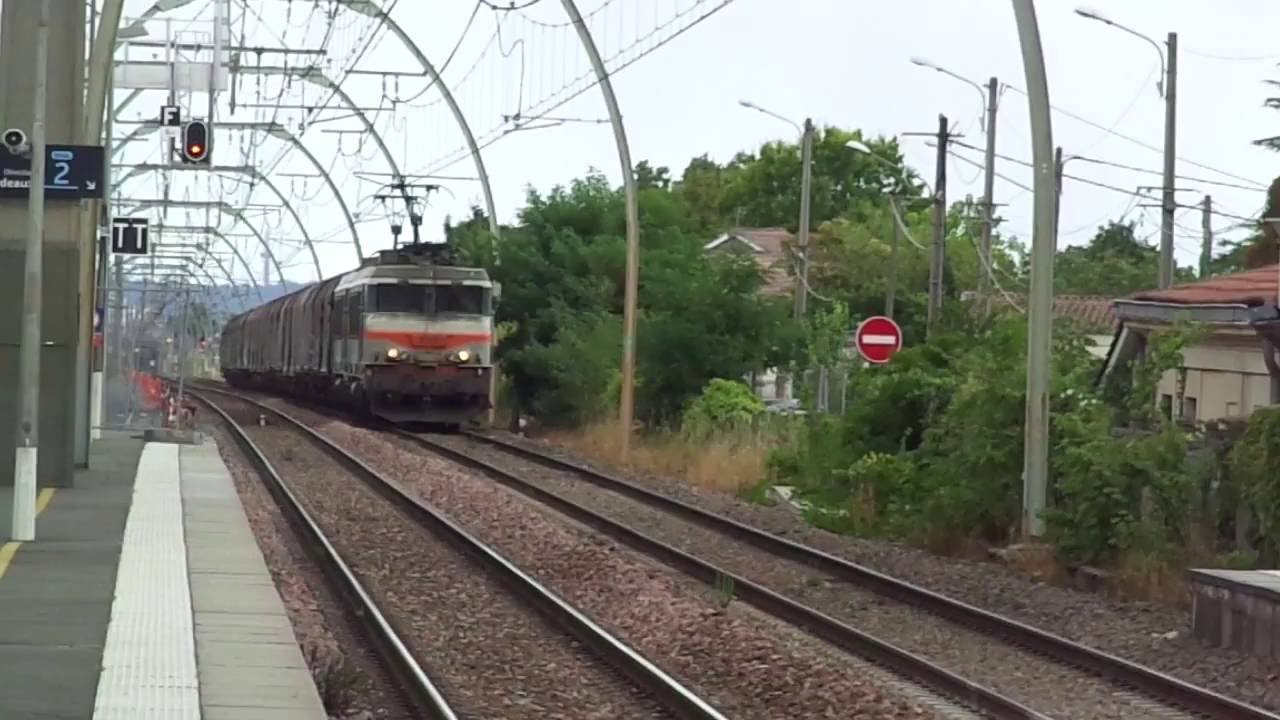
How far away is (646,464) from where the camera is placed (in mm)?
36594

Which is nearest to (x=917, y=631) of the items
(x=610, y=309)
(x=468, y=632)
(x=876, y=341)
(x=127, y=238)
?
(x=468, y=632)

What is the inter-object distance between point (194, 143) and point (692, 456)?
10279mm

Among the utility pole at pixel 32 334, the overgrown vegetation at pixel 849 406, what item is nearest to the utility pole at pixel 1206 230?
A: the overgrown vegetation at pixel 849 406

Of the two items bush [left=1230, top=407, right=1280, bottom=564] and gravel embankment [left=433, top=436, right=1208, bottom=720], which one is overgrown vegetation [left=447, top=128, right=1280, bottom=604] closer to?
bush [left=1230, top=407, right=1280, bottom=564]

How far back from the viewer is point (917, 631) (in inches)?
635

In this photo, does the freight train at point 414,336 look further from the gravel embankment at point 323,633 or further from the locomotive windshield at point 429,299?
the gravel embankment at point 323,633

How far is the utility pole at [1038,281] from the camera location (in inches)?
823

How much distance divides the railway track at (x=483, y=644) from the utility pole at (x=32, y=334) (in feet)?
9.02

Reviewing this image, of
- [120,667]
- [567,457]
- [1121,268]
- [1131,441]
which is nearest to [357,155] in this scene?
[567,457]

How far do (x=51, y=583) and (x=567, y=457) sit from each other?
22.5m

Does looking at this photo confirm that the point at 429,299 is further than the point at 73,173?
Yes

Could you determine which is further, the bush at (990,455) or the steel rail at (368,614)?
the bush at (990,455)

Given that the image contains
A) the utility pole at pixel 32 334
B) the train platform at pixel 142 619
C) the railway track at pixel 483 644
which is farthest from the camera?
the utility pole at pixel 32 334

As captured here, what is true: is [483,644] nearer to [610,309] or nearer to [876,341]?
[876,341]
